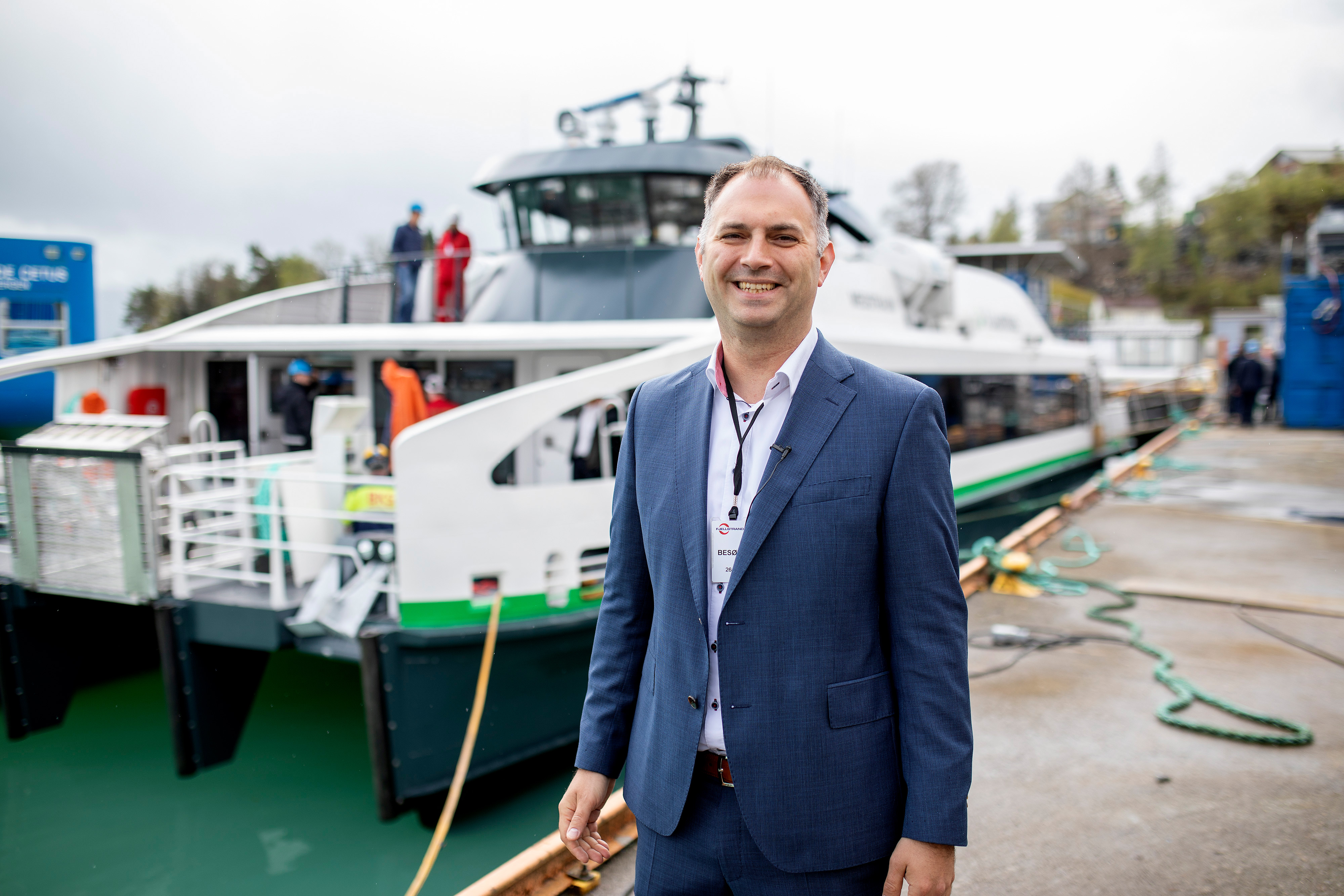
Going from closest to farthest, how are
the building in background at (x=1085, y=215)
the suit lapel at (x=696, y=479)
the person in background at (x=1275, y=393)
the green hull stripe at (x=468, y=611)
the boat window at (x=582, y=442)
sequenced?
the suit lapel at (x=696, y=479) < the green hull stripe at (x=468, y=611) < the boat window at (x=582, y=442) < the person in background at (x=1275, y=393) < the building in background at (x=1085, y=215)

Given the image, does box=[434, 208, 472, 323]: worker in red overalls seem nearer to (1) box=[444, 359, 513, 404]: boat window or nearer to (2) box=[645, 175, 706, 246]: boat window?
(1) box=[444, 359, 513, 404]: boat window

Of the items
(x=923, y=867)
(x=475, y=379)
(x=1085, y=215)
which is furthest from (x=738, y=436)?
(x=1085, y=215)

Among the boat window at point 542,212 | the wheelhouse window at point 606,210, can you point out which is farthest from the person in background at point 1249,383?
the boat window at point 542,212

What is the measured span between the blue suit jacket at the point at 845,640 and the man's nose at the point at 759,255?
0.21 metres

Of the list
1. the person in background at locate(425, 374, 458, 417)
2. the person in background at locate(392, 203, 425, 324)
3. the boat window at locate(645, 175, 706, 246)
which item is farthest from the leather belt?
the person in background at locate(392, 203, 425, 324)

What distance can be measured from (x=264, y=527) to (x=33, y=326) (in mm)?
8442

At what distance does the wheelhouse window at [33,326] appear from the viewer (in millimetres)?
11172

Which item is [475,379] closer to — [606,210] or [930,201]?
[606,210]

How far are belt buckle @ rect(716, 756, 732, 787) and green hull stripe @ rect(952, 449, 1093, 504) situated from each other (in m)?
6.46

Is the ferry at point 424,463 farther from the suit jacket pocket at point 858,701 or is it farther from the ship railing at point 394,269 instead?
the suit jacket pocket at point 858,701

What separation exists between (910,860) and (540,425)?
3.68 metres

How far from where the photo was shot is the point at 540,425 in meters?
4.77

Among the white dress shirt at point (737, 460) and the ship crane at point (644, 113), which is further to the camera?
the ship crane at point (644, 113)

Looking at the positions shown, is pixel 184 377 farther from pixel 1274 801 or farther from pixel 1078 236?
pixel 1078 236
